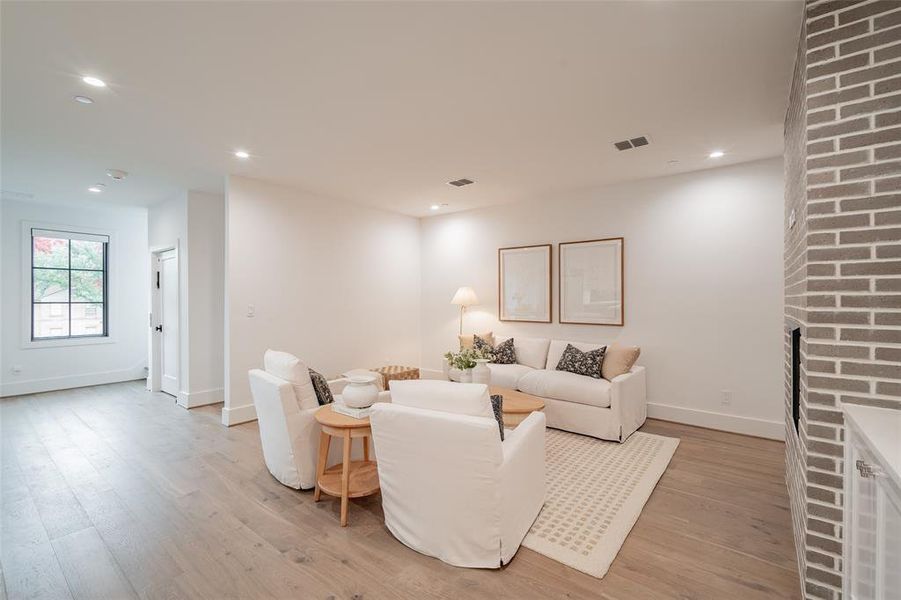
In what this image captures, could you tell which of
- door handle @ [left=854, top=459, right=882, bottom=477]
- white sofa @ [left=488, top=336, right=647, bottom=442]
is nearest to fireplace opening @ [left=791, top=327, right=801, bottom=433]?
door handle @ [left=854, top=459, right=882, bottom=477]

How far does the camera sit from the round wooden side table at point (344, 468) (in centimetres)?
246

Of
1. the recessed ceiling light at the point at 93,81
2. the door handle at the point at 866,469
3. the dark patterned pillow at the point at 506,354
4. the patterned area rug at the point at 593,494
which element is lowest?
the patterned area rug at the point at 593,494

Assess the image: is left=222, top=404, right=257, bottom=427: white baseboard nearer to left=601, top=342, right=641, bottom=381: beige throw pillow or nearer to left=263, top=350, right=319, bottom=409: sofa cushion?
left=263, top=350, right=319, bottom=409: sofa cushion

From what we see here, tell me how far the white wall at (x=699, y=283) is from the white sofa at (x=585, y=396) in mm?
459

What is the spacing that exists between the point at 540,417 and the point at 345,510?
1.32m

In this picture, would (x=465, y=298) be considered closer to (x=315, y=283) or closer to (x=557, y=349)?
Answer: (x=557, y=349)

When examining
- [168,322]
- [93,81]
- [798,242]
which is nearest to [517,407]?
[798,242]

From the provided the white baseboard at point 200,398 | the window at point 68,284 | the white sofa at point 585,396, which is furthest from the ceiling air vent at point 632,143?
the window at point 68,284

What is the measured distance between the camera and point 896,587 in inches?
45.6

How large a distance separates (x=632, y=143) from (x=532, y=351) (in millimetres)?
2587

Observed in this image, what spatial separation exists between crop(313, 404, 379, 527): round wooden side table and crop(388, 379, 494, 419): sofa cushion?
1.39 feet

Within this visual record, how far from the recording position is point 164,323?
226 inches

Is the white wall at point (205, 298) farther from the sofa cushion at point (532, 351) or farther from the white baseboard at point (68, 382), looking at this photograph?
the sofa cushion at point (532, 351)

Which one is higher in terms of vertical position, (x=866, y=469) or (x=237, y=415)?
(x=866, y=469)
